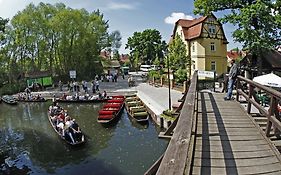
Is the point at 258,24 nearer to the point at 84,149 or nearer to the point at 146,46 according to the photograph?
the point at 84,149

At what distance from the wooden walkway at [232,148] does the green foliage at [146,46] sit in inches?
2379

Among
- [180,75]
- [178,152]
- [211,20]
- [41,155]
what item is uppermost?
[211,20]

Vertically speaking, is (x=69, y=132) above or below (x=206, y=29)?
below

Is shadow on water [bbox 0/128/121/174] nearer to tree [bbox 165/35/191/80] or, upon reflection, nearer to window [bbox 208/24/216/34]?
tree [bbox 165/35/191/80]

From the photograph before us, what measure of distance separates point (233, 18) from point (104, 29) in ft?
95.5

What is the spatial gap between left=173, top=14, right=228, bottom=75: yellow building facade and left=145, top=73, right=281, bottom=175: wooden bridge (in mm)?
28358

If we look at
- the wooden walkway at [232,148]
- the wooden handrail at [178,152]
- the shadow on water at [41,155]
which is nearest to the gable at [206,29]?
the shadow on water at [41,155]

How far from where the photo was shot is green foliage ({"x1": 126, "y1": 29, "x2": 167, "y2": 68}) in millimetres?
67812

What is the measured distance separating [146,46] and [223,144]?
209 feet

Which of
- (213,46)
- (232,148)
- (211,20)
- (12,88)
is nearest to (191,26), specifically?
(211,20)

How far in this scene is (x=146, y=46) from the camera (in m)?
67.8

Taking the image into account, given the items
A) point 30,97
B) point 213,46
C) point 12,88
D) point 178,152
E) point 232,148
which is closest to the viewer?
point 178,152

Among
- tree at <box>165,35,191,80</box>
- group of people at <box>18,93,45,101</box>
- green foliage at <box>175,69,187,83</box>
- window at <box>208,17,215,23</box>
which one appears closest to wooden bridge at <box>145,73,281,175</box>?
green foliage at <box>175,69,187,83</box>

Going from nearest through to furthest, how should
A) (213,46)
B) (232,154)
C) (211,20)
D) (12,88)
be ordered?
1. (232,154)
2. (211,20)
3. (213,46)
4. (12,88)
